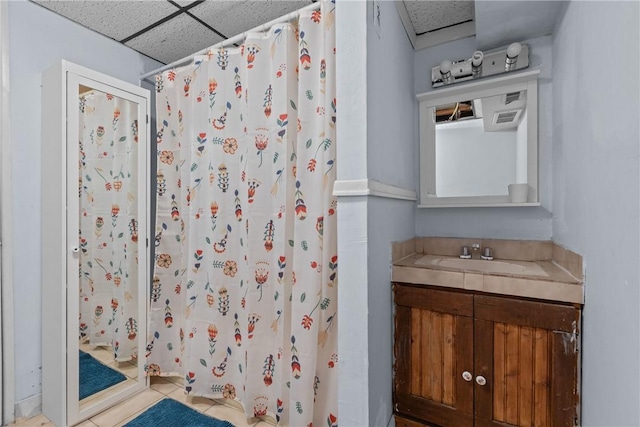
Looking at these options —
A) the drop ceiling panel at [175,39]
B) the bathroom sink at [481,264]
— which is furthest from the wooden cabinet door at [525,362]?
the drop ceiling panel at [175,39]

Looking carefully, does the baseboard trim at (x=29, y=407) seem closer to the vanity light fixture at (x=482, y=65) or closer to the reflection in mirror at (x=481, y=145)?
the reflection in mirror at (x=481, y=145)

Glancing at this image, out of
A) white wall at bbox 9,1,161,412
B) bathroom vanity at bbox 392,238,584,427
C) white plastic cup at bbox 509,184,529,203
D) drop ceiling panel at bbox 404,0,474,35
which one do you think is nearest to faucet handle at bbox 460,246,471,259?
bathroom vanity at bbox 392,238,584,427

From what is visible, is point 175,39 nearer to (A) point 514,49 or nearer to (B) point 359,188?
(B) point 359,188

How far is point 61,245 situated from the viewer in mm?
1582

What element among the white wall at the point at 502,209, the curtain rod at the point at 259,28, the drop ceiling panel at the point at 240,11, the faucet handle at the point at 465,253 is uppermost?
the drop ceiling panel at the point at 240,11

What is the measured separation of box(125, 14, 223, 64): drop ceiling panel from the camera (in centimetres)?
183

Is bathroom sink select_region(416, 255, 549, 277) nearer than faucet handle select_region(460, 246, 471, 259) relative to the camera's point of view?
Yes

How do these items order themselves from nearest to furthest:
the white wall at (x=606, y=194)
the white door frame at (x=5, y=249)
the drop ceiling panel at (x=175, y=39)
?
the white wall at (x=606, y=194), the white door frame at (x=5, y=249), the drop ceiling panel at (x=175, y=39)

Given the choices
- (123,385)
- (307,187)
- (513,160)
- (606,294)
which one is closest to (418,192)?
(513,160)

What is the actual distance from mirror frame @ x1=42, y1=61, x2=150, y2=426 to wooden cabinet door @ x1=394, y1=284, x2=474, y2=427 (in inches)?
69.2

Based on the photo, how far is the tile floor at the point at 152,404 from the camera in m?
1.63

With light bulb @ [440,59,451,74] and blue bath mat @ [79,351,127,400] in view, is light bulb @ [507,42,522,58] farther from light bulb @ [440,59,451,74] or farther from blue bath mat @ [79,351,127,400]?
blue bath mat @ [79,351,127,400]

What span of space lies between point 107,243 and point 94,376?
0.81 meters

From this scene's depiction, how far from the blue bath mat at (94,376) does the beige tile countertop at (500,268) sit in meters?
1.85
